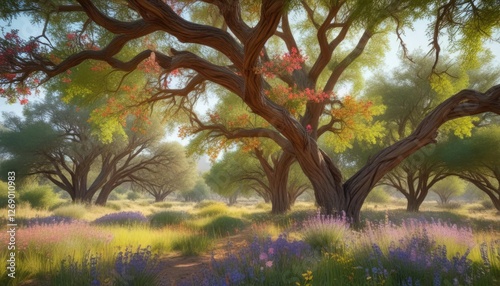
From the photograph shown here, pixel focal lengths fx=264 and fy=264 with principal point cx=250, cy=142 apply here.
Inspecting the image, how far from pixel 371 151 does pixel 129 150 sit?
2074 centimetres

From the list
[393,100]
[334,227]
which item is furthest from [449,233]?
[393,100]

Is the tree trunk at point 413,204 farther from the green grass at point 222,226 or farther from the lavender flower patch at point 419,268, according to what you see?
the lavender flower patch at point 419,268

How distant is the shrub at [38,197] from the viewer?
24.5m

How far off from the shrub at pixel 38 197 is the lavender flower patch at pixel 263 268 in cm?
2745

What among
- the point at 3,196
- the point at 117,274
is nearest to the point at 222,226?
the point at 117,274

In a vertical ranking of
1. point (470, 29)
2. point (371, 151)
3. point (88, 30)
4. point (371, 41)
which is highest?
point (371, 41)

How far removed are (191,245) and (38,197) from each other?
83.8 ft

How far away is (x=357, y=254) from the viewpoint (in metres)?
4.17

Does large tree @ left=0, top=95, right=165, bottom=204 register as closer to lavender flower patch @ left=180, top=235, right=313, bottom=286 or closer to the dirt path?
the dirt path

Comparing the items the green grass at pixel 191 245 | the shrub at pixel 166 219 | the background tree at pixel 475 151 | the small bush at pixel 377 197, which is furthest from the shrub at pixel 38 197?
the small bush at pixel 377 197

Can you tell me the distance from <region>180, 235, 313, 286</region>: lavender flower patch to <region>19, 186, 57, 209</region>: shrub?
27450 mm

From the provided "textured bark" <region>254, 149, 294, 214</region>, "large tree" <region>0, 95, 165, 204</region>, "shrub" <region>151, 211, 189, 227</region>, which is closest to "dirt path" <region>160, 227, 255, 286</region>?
"shrub" <region>151, 211, 189, 227</region>

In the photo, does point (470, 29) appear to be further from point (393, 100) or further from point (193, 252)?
point (393, 100)

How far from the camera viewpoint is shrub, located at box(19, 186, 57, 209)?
966 inches
